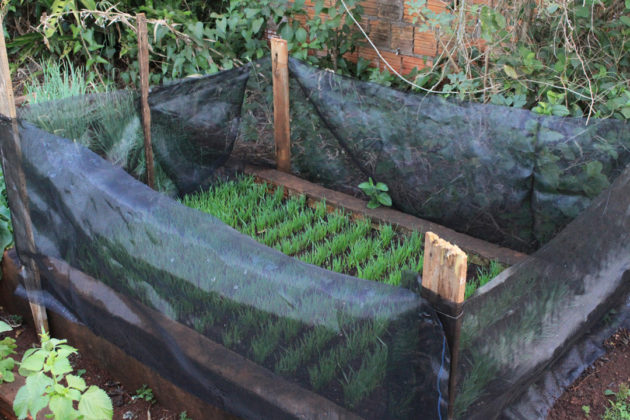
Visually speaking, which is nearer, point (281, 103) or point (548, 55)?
point (548, 55)

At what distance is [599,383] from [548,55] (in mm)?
1895

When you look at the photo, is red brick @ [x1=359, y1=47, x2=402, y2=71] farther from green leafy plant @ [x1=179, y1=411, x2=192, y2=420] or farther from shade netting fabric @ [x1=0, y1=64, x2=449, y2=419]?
green leafy plant @ [x1=179, y1=411, x2=192, y2=420]

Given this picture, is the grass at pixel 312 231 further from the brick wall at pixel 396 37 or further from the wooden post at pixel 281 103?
the brick wall at pixel 396 37

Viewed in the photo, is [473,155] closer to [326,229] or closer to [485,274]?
[485,274]

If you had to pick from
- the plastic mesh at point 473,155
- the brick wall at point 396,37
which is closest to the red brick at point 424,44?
the brick wall at point 396,37

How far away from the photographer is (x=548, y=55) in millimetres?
3834

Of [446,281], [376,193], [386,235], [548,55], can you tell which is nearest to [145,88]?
[376,193]

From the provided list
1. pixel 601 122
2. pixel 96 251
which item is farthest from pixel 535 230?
pixel 96 251

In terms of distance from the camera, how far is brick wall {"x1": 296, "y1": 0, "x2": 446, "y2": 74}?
4566 millimetres

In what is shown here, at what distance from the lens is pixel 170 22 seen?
4.82 m

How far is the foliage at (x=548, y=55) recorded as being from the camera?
3559 mm

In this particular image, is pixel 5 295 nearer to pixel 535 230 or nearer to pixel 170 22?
pixel 170 22

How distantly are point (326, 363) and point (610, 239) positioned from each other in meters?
1.34

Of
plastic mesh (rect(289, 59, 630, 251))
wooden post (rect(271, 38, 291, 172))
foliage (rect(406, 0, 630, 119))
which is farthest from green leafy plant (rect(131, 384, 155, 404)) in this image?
foliage (rect(406, 0, 630, 119))
